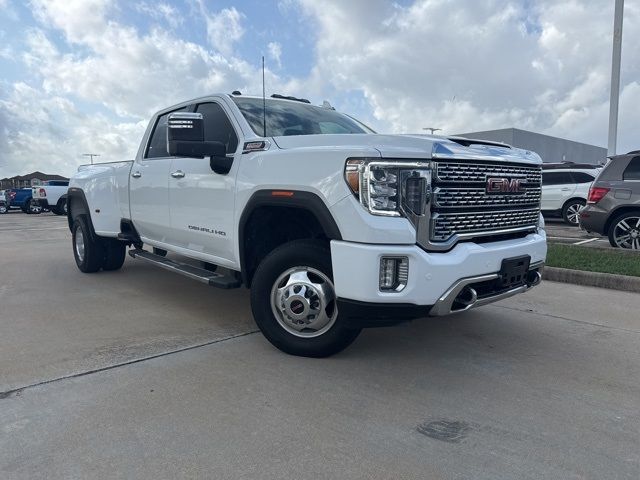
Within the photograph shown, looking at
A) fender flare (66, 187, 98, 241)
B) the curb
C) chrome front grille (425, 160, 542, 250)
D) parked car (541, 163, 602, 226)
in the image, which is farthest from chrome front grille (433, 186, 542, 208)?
parked car (541, 163, 602, 226)

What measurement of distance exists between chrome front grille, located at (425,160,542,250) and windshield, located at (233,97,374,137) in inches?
64.1

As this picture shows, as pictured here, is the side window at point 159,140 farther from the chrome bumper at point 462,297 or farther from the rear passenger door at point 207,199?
the chrome bumper at point 462,297

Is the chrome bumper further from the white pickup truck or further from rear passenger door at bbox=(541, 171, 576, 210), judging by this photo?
rear passenger door at bbox=(541, 171, 576, 210)

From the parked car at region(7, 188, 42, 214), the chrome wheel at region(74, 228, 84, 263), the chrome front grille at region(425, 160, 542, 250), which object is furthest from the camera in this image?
the parked car at region(7, 188, 42, 214)

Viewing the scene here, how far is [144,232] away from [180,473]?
163 inches

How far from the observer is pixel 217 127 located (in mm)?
4992

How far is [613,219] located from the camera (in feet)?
29.8

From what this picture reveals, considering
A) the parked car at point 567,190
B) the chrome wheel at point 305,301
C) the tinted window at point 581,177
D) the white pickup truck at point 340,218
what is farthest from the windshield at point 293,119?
the tinted window at point 581,177

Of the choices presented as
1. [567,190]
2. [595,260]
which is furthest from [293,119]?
[567,190]

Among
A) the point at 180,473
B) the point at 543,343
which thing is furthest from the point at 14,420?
the point at 543,343

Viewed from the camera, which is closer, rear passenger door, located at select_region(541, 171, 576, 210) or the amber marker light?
the amber marker light

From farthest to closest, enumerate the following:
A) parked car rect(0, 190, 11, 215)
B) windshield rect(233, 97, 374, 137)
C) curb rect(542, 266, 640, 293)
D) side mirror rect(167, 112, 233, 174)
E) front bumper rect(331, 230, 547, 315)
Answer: parked car rect(0, 190, 11, 215) → curb rect(542, 266, 640, 293) → windshield rect(233, 97, 374, 137) → side mirror rect(167, 112, 233, 174) → front bumper rect(331, 230, 547, 315)

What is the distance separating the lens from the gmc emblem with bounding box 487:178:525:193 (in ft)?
12.6

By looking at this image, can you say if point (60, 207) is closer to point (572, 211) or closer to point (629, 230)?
point (572, 211)
